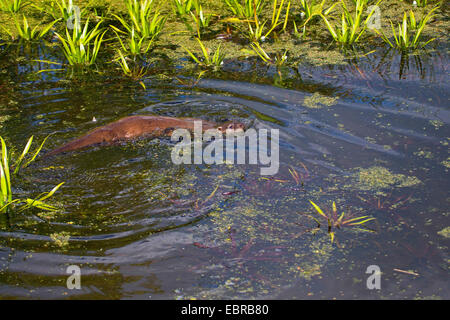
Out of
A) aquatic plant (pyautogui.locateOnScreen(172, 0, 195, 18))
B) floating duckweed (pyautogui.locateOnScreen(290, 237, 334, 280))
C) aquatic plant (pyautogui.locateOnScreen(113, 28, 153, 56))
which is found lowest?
floating duckweed (pyautogui.locateOnScreen(290, 237, 334, 280))

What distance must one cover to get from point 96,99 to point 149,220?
6.53 ft

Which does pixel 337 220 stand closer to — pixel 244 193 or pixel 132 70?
pixel 244 193

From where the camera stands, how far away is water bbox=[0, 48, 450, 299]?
2.68 m

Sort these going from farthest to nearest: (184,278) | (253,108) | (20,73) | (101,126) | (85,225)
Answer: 1. (20,73)
2. (253,108)
3. (101,126)
4. (85,225)
5. (184,278)

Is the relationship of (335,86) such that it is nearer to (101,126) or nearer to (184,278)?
(101,126)

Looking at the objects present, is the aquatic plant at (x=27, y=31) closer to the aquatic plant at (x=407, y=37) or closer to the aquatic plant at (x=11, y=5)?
the aquatic plant at (x=11, y=5)

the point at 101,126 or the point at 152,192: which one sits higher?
the point at 101,126

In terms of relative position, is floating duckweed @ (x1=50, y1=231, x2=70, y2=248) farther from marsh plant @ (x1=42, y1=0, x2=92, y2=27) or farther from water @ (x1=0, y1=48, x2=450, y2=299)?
marsh plant @ (x1=42, y1=0, x2=92, y2=27)

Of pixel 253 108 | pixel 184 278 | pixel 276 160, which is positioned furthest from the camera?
pixel 253 108

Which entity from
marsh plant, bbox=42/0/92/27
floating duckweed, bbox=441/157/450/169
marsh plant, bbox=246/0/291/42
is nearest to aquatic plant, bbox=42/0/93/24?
marsh plant, bbox=42/0/92/27

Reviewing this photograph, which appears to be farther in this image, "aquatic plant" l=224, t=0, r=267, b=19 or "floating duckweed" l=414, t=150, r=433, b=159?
"aquatic plant" l=224, t=0, r=267, b=19

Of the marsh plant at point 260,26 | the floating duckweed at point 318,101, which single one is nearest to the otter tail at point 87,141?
the floating duckweed at point 318,101
